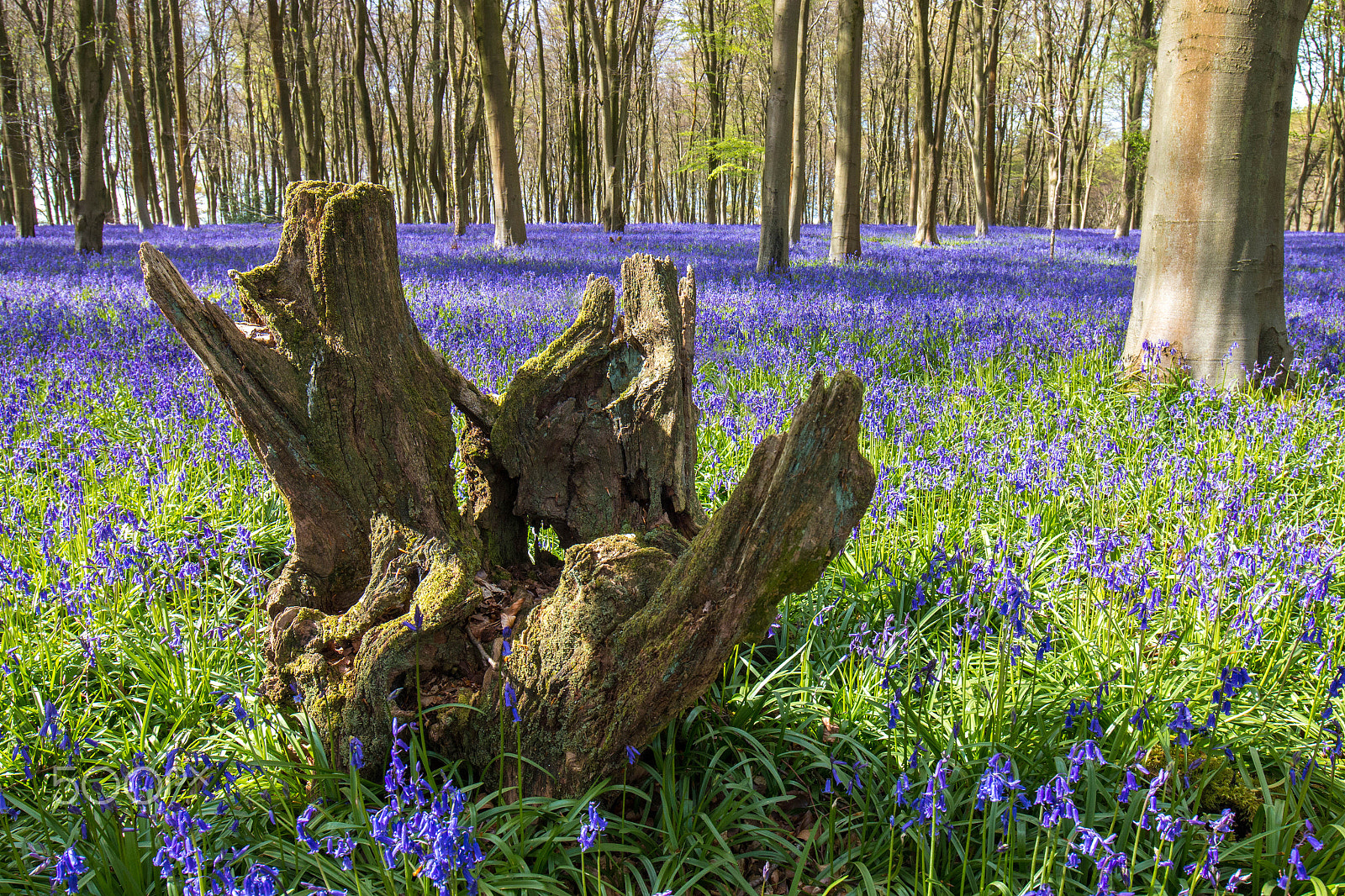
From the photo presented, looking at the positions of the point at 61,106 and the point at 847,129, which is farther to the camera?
the point at 61,106

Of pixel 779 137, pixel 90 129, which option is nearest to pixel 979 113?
pixel 779 137

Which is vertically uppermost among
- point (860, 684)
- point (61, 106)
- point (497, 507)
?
point (61, 106)

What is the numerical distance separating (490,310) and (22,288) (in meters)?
6.23

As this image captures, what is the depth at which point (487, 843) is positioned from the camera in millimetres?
1906

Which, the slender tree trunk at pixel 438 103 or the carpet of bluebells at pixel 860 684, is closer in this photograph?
the carpet of bluebells at pixel 860 684

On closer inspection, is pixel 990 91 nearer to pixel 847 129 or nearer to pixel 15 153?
pixel 847 129

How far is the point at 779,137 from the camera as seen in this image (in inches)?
451

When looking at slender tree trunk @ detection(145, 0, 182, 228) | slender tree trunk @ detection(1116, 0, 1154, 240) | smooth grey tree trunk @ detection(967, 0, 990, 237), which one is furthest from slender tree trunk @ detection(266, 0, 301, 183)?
slender tree trunk @ detection(1116, 0, 1154, 240)

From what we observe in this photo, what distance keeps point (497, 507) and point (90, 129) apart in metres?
15.7

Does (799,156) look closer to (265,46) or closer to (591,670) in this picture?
(591,670)

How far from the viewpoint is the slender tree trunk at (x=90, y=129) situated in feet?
43.5

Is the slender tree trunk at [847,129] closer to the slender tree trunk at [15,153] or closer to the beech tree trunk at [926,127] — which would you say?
the beech tree trunk at [926,127]

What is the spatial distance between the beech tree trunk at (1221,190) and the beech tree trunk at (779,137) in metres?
6.41

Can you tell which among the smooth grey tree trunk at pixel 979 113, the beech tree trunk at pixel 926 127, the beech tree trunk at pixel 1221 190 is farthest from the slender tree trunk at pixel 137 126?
the beech tree trunk at pixel 1221 190
